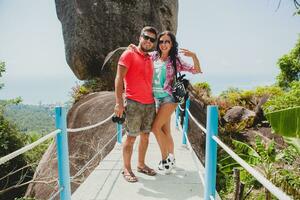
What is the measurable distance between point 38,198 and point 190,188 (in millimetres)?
4297

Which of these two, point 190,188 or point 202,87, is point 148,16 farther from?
point 190,188

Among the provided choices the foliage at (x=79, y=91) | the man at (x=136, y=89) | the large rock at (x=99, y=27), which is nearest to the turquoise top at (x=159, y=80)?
the man at (x=136, y=89)

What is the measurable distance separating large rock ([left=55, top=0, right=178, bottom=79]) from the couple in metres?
11.8

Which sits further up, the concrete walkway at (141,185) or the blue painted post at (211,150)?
the blue painted post at (211,150)

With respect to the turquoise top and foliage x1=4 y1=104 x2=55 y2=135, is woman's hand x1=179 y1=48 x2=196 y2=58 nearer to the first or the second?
the turquoise top

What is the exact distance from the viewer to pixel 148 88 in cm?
414

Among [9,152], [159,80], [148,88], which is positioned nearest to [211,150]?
[148,88]

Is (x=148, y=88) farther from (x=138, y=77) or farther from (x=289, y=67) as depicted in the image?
(x=289, y=67)

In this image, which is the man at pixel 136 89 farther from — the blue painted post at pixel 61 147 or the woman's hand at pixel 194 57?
the blue painted post at pixel 61 147

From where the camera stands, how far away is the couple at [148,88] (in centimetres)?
401

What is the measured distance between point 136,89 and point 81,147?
13.2 ft

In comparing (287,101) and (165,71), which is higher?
(165,71)

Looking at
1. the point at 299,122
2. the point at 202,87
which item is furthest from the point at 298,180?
the point at 202,87

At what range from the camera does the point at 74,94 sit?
1470 centimetres
